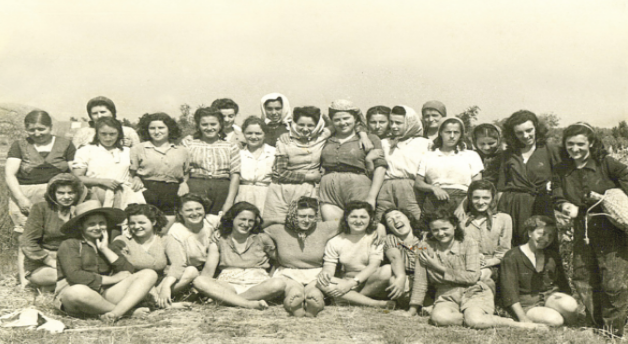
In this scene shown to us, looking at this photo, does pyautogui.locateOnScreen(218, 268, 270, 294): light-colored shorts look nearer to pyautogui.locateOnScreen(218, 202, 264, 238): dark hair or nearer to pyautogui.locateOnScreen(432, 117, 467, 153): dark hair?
pyautogui.locateOnScreen(218, 202, 264, 238): dark hair

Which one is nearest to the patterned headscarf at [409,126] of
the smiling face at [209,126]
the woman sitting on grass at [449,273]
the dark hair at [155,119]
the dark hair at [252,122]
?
the woman sitting on grass at [449,273]

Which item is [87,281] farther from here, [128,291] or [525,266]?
[525,266]

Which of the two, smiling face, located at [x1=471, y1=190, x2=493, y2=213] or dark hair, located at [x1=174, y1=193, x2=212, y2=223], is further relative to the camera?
dark hair, located at [x1=174, y1=193, x2=212, y2=223]

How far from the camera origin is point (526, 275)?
5551mm

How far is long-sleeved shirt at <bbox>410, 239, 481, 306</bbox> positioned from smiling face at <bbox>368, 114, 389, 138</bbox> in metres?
1.58

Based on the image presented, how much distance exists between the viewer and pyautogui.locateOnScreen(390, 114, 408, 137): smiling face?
6.60m

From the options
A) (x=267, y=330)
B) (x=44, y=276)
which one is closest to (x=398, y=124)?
(x=267, y=330)

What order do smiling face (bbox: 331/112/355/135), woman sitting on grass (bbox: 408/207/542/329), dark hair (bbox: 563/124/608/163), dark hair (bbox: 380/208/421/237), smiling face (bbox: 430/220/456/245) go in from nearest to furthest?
1. dark hair (bbox: 563/124/608/163)
2. woman sitting on grass (bbox: 408/207/542/329)
3. smiling face (bbox: 430/220/456/245)
4. dark hair (bbox: 380/208/421/237)
5. smiling face (bbox: 331/112/355/135)

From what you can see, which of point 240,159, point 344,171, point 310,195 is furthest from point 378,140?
point 240,159

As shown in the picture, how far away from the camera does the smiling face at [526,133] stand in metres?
6.14

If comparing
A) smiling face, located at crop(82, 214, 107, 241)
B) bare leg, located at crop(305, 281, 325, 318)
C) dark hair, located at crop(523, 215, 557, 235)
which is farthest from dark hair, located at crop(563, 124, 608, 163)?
smiling face, located at crop(82, 214, 107, 241)

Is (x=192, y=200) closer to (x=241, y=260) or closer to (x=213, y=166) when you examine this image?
(x=213, y=166)

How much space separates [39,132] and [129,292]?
2.19 m

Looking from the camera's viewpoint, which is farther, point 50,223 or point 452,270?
point 50,223
